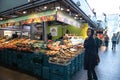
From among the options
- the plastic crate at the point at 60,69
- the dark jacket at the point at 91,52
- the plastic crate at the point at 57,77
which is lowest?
the plastic crate at the point at 57,77

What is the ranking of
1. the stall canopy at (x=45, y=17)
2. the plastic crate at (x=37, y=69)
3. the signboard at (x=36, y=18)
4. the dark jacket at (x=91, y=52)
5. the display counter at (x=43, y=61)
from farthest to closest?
the plastic crate at (x=37, y=69) → the signboard at (x=36, y=18) → the stall canopy at (x=45, y=17) → the display counter at (x=43, y=61) → the dark jacket at (x=91, y=52)

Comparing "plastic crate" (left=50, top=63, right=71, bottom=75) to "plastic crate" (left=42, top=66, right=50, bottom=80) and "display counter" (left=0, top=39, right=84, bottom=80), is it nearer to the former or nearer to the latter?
"display counter" (left=0, top=39, right=84, bottom=80)

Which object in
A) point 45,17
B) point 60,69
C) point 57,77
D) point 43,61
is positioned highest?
point 45,17

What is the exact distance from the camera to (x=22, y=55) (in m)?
6.95

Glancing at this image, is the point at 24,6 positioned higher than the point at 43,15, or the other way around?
the point at 24,6

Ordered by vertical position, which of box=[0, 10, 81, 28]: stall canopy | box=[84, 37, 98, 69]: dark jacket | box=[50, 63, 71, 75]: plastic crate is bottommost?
box=[50, 63, 71, 75]: plastic crate

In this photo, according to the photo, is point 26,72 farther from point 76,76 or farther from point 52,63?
point 76,76

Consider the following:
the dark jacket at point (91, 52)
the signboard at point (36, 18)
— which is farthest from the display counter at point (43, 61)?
the signboard at point (36, 18)

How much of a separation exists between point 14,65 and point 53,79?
2905 mm

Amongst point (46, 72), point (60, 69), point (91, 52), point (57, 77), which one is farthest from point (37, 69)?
point (91, 52)

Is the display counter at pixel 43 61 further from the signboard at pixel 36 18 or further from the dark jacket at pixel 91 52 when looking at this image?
the signboard at pixel 36 18

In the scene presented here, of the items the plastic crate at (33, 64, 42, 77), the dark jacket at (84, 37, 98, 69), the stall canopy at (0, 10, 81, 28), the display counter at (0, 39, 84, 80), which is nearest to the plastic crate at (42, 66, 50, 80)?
the display counter at (0, 39, 84, 80)

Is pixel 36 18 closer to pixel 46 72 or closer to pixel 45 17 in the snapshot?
pixel 45 17

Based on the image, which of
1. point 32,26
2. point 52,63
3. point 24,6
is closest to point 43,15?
point 24,6
